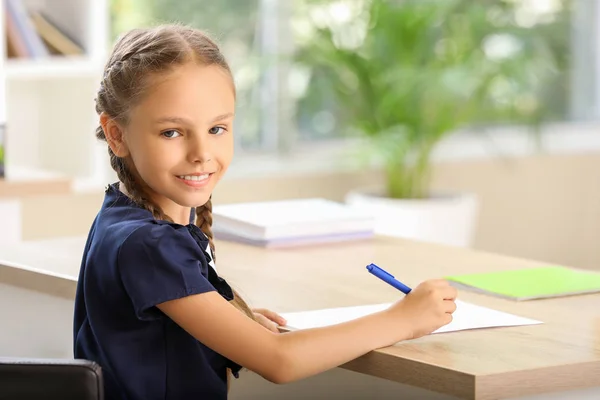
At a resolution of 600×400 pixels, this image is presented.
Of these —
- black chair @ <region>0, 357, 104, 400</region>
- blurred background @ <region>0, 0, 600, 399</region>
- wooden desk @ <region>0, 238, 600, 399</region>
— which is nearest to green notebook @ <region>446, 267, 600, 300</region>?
wooden desk @ <region>0, 238, 600, 399</region>

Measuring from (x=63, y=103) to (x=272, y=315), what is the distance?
7.94 ft

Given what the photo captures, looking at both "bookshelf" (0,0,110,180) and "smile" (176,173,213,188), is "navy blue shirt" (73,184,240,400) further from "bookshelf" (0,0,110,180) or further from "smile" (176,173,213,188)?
"bookshelf" (0,0,110,180)

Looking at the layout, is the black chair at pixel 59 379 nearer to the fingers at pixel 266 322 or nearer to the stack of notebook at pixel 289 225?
the fingers at pixel 266 322

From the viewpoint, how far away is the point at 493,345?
1557 millimetres

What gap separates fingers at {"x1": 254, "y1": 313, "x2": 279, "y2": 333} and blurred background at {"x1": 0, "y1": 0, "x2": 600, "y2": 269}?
2072 mm

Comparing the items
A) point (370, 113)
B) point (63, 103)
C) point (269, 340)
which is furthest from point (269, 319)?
point (370, 113)

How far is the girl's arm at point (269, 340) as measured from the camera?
4.99ft

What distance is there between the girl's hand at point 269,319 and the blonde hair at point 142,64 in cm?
2

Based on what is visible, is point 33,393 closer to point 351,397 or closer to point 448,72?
point 351,397

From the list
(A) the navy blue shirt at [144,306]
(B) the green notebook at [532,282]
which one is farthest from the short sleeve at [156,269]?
(B) the green notebook at [532,282]

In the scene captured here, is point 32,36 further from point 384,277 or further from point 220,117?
point 384,277

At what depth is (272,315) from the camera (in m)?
1.70

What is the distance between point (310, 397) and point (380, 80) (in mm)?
2544

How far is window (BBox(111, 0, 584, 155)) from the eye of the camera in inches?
173
